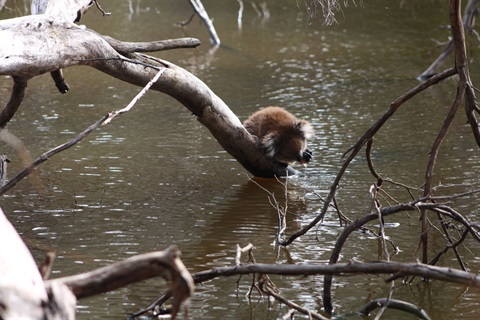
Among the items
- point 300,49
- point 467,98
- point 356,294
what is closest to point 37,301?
point 356,294

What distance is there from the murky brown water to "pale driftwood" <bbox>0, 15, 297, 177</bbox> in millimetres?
401

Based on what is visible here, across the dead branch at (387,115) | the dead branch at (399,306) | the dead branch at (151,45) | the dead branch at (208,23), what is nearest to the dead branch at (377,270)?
the dead branch at (399,306)

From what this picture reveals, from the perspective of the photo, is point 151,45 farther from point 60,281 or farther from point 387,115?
point 60,281

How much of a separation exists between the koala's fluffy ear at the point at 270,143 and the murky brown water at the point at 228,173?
1.28 feet

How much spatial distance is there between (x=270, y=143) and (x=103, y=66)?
2307mm

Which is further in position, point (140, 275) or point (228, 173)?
point (228, 173)

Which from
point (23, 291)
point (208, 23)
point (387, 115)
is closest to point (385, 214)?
point (387, 115)

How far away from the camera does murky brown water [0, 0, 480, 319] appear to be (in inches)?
237

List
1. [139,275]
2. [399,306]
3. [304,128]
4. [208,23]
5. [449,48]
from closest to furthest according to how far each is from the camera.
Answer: [139,275] < [399,306] < [304,128] < [449,48] < [208,23]

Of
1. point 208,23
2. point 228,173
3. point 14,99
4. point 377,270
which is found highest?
point 377,270

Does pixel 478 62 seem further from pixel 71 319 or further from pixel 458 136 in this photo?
pixel 71 319

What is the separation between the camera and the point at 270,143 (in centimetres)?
906

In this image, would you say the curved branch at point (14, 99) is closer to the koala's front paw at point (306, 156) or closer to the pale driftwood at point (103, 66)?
the pale driftwood at point (103, 66)

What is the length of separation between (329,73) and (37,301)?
11910mm
